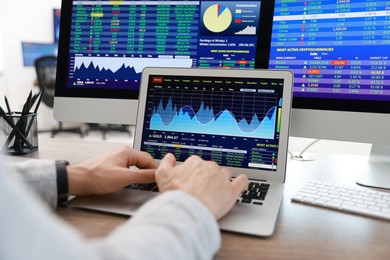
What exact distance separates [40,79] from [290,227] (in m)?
4.21

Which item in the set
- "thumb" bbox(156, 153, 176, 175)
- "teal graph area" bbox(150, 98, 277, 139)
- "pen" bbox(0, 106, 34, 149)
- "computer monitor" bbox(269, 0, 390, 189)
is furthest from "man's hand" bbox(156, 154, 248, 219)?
"pen" bbox(0, 106, 34, 149)

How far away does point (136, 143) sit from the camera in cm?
91

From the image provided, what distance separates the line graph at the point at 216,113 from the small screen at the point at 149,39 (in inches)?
5.8

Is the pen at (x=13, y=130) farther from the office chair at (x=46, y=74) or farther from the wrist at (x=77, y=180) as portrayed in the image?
the office chair at (x=46, y=74)

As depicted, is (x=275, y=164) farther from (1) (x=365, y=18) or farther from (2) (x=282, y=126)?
(1) (x=365, y=18)

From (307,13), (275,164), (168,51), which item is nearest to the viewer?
(275,164)

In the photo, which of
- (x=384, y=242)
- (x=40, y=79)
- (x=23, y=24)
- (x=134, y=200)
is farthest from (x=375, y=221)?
(x=23, y=24)

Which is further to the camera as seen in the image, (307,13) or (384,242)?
(307,13)

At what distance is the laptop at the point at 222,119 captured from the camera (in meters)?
0.82

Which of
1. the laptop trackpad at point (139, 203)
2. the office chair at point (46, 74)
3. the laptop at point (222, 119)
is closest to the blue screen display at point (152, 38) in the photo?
the laptop at point (222, 119)

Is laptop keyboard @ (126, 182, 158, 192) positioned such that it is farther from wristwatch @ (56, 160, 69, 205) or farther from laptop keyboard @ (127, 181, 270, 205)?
wristwatch @ (56, 160, 69, 205)

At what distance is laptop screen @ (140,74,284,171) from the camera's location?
830mm

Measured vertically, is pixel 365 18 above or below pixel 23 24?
below

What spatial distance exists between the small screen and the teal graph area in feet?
0.57
